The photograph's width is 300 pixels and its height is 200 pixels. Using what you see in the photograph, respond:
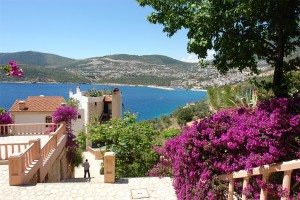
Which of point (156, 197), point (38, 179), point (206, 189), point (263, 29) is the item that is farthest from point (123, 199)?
A: point (263, 29)

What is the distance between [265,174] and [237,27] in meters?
3.23

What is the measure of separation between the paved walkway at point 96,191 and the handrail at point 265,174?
111 inches

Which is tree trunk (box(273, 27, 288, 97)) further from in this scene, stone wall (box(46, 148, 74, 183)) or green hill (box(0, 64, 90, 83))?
green hill (box(0, 64, 90, 83))

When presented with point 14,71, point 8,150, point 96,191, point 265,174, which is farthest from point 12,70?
point 8,150

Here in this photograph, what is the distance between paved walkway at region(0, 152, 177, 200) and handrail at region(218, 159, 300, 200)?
9.23ft

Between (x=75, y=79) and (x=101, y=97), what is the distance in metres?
146

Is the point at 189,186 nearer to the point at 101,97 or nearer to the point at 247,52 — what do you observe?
the point at 247,52

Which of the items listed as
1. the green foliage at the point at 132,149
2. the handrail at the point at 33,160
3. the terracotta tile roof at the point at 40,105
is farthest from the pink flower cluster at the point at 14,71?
the terracotta tile roof at the point at 40,105

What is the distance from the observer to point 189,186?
20.3 ft

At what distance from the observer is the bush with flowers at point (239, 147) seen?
498cm

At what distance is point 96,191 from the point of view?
27.6ft

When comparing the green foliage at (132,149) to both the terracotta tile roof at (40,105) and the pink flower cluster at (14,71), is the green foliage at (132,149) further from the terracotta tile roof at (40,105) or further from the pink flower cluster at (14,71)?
the terracotta tile roof at (40,105)

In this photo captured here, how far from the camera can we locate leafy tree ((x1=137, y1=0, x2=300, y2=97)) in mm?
5816

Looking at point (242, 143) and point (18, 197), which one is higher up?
point (242, 143)
